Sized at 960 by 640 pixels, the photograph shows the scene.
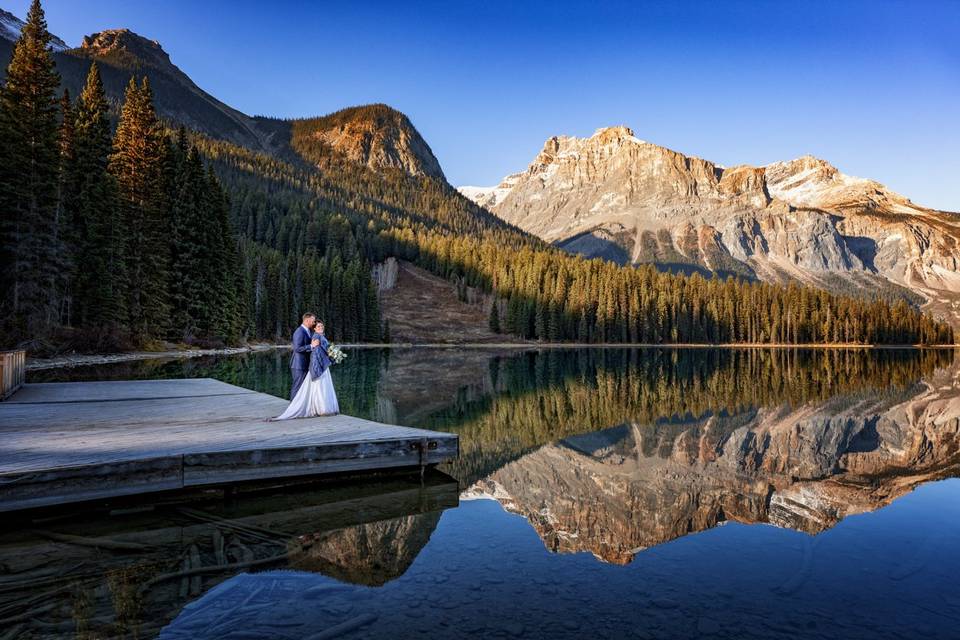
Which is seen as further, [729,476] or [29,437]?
[729,476]

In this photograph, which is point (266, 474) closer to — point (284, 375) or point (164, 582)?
point (164, 582)

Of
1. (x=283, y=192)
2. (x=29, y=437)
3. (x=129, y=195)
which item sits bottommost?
(x=29, y=437)

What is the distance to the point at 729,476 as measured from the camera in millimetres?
13969

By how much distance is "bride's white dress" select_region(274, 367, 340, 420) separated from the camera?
14680mm

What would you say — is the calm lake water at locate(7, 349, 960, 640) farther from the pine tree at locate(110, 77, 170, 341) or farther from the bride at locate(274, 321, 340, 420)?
the pine tree at locate(110, 77, 170, 341)

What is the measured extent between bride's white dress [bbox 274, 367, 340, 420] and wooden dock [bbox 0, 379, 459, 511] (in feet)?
1.53

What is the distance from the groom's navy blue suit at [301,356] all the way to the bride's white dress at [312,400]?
0.84ft

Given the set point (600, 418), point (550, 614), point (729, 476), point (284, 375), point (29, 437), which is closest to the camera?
point (550, 614)

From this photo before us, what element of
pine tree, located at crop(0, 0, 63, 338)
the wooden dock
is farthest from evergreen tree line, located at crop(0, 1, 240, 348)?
the wooden dock

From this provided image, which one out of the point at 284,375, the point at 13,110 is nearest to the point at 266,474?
the point at 284,375

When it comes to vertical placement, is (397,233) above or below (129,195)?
above

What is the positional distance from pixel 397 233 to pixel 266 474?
161055mm

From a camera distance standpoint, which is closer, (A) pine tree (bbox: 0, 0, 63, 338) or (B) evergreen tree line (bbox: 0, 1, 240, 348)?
(A) pine tree (bbox: 0, 0, 63, 338)

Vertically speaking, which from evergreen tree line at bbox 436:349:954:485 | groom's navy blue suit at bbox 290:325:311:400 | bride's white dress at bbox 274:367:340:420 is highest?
groom's navy blue suit at bbox 290:325:311:400
